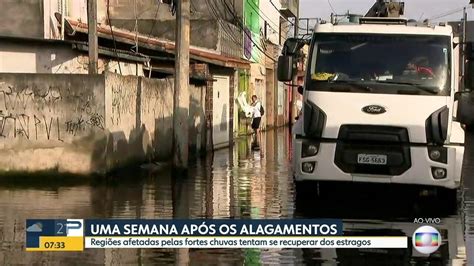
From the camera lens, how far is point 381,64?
13680 mm

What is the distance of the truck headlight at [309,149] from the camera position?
13.6 metres

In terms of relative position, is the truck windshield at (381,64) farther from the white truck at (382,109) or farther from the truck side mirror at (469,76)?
the truck side mirror at (469,76)

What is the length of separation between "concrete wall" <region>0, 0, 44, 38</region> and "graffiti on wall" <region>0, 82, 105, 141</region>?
4.83 metres

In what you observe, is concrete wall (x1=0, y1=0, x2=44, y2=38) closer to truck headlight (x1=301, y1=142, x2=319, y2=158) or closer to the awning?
the awning

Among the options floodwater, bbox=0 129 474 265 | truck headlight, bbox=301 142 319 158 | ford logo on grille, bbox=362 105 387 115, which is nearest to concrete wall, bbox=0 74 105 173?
floodwater, bbox=0 129 474 265

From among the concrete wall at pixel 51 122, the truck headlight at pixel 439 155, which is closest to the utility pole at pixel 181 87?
the concrete wall at pixel 51 122

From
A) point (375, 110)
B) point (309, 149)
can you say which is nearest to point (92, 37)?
point (309, 149)

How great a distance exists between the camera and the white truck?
43.7ft

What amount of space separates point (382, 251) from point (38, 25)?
13652 millimetres

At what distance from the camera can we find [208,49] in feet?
99.6

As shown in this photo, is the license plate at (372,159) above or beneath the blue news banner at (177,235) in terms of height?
above

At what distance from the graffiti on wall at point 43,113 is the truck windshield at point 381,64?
5.26 meters

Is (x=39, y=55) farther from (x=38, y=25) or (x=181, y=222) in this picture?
(x=181, y=222)

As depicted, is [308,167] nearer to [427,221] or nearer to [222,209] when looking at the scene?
[222,209]
